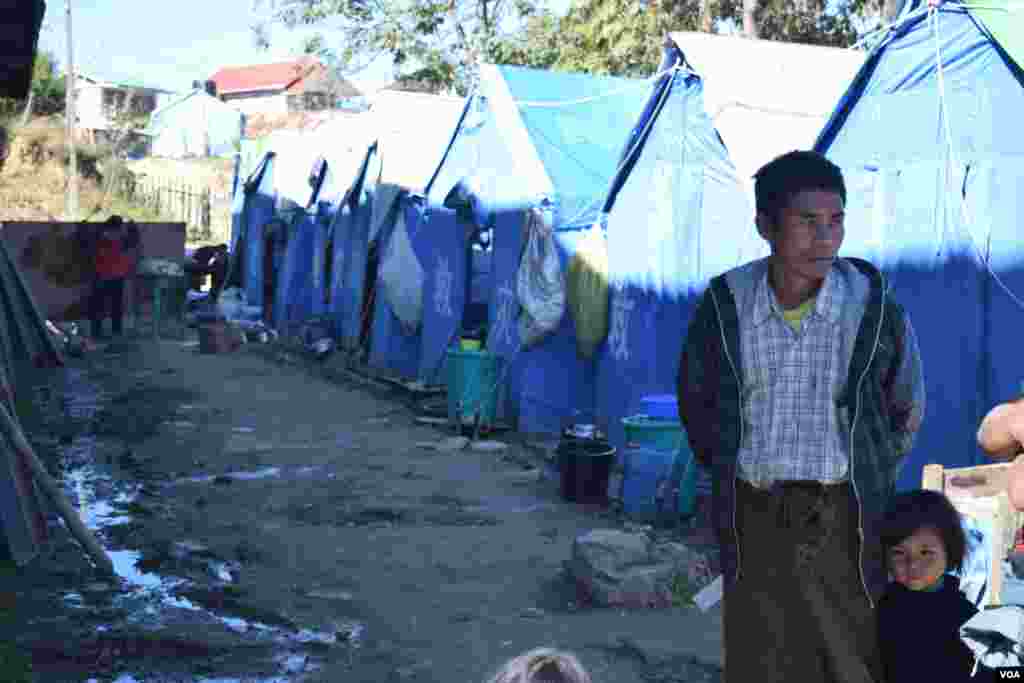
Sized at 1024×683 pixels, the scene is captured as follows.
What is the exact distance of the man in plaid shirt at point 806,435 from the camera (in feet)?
11.4

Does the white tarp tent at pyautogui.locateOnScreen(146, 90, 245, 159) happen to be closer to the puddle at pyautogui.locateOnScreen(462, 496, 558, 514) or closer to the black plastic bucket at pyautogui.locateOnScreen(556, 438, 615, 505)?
the puddle at pyautogui.locateOnScreen(462, 496, 558, 514)

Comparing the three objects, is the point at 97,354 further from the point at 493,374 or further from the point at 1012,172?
the point at 1012,172

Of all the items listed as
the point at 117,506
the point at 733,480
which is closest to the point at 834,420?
the point at 733,480

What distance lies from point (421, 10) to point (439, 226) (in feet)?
58.4

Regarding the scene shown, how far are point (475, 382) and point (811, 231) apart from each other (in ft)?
31.8

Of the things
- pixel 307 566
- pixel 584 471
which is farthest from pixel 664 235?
pixel 307 566

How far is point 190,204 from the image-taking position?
1789 inches

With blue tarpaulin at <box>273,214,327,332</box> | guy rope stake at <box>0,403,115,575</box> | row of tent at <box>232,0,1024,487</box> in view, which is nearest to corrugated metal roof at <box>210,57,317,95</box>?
blue tarpaulin at <box>273,214,327,332</box>

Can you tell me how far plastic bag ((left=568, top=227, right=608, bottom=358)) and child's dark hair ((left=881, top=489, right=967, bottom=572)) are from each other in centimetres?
774

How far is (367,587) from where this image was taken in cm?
764

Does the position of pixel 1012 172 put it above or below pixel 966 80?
below

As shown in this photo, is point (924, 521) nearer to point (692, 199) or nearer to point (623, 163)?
point (692, 199)

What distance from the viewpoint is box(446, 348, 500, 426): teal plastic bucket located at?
13.1 m

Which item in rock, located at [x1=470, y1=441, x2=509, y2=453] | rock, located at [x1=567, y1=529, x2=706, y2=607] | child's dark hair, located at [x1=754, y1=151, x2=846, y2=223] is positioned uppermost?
child's dark hair, located at [x1=754, y1=151, x2=846, y2=223]
